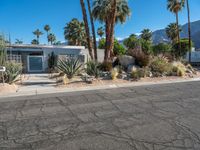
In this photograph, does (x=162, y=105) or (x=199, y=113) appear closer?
(x=199, y=113)

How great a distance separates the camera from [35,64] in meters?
22.8

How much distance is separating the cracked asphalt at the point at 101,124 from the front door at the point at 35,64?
15361 mm

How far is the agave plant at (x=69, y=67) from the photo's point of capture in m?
13.4

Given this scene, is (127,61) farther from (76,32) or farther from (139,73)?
(76,32)

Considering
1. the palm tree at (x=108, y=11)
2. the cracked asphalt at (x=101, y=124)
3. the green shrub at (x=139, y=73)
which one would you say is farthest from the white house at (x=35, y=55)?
the cracked asphalt at (x=101, y=124)

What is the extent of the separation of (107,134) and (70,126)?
3.58 feet

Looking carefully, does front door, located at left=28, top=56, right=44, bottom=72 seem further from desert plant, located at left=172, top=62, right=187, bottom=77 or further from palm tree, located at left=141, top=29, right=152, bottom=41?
palm tree, located at left=141, top=29, right=152, bottom=41

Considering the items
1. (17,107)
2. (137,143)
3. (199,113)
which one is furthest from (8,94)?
(199,113)

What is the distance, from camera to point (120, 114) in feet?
19.6

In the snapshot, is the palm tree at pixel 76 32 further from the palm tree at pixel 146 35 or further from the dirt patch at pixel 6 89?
the dirt patch at pixel 6 89

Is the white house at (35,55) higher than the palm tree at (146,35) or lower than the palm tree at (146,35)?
lower

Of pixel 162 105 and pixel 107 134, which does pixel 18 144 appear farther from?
pixel 162 105

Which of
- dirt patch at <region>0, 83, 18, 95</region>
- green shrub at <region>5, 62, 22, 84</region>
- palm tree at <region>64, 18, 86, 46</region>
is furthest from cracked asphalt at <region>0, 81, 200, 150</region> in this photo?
palm tree at <region>64, 18, 86, 46</region>

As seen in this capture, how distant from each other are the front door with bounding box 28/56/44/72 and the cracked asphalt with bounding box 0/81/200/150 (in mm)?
15361
